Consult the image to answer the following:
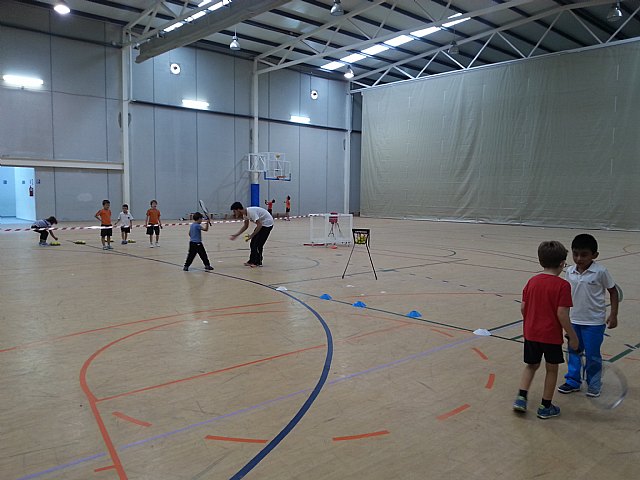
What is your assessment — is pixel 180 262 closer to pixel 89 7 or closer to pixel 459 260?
pixel 459 260

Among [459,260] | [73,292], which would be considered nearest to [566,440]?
[73,292]

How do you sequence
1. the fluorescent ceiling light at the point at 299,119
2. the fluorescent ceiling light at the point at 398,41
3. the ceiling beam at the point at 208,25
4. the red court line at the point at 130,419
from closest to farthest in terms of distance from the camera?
the red court line at the point at 130,419, the ceiling beam at the point at 208,25, the fluorescent ceiling light at the point at 398,41, the fluorescent ceiling light at the point at 299,119

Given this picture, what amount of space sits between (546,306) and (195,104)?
29392mm

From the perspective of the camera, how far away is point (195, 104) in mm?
30344

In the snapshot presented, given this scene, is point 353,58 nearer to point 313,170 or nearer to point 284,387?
point 313,170

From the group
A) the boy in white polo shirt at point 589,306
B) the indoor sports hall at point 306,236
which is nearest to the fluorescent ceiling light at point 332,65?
the indoor sports hall at point 306,236

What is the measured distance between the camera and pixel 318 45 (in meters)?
31.1

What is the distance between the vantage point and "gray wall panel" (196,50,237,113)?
30453 millimetres

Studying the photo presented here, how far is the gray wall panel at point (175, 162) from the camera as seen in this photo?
2927 centimetres

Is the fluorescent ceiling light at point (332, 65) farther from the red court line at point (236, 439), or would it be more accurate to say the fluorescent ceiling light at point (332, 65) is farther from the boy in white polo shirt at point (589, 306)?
the red court line at point (236, 439)

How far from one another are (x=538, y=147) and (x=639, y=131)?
16.2 ft

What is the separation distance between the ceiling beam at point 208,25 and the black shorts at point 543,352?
17088 mm

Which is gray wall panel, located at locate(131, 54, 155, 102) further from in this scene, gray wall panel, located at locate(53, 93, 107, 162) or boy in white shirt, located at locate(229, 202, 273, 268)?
boy in white shirt, located at locate(229, 202, 273, 268)

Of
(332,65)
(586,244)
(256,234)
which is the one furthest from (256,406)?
(332,65)
